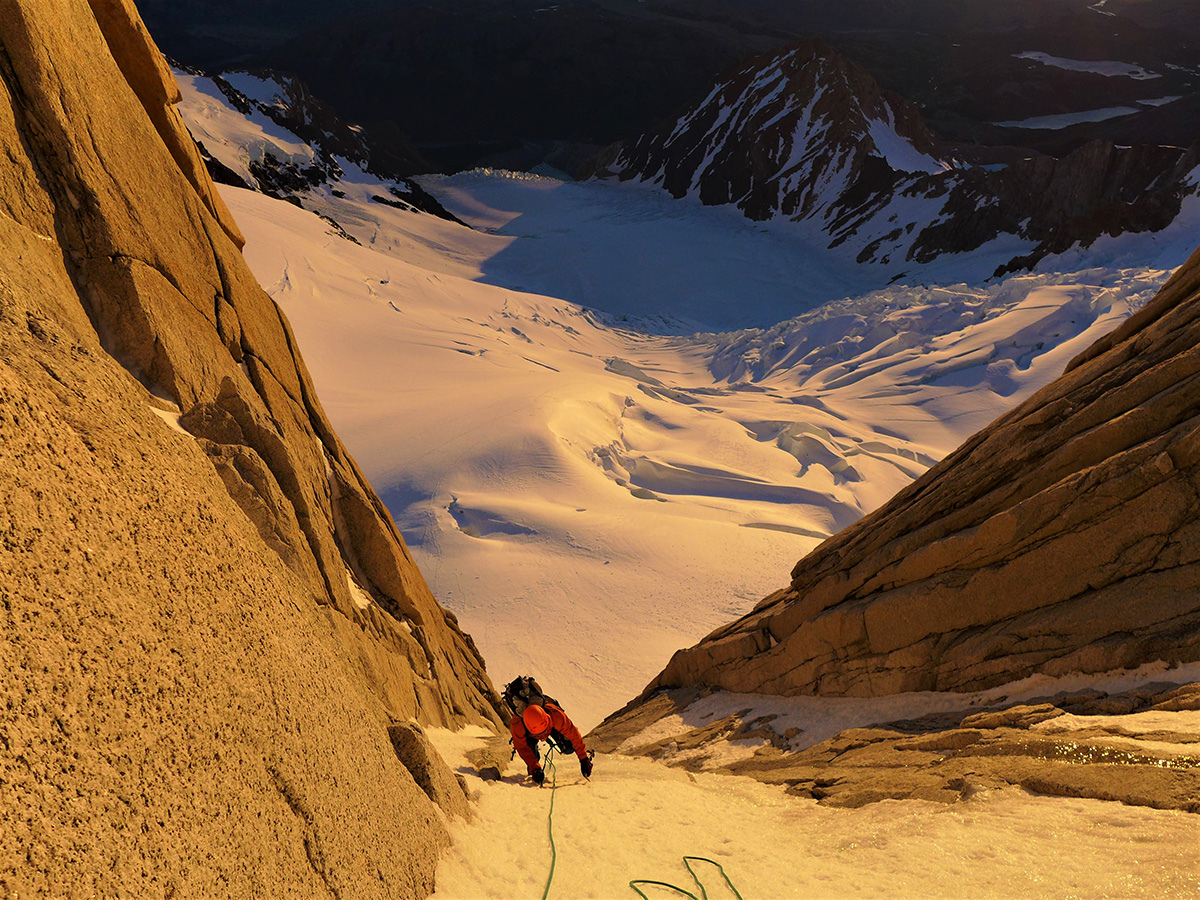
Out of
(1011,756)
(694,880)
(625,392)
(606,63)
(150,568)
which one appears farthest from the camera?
(606,63)

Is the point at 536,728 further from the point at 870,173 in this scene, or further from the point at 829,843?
the point at 870,173

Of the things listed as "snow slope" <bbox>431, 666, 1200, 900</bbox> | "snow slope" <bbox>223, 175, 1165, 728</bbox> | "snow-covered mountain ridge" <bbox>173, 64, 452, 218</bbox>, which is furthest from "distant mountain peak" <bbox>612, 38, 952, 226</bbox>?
"snow slope" <bbox>431, 666, 1200, 900</bbox>

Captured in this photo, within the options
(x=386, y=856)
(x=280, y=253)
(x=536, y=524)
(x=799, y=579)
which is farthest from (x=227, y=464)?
(x=280, y=253)

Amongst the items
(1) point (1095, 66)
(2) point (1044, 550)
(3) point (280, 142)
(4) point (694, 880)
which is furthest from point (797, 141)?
(4) point (694, 880)

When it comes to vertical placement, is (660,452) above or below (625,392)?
below

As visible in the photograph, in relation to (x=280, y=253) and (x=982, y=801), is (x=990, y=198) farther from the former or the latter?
(x=982, y=801)

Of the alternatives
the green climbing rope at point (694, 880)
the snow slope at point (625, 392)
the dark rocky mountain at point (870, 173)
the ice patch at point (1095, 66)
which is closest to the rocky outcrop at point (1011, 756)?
the green climbing rope at point (694, 880)
